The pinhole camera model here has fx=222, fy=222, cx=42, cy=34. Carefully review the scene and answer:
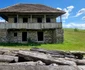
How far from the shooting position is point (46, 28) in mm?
38219

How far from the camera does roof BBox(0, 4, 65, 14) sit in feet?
125

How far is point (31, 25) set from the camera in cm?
3788

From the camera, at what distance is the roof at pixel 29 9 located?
38056 millimetres

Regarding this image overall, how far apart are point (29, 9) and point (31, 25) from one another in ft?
10.6

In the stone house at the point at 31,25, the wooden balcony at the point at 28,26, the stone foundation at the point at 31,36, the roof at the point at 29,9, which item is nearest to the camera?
the wooden balcony at the point at 28,26

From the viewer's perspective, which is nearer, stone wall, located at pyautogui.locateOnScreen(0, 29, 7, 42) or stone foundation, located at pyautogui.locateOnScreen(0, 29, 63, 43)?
stone wall, located at pyautogui.locateOnScreen(0, 29, 7, 42)

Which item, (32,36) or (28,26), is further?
(32,36)

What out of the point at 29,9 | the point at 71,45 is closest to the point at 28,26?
the point at 29,9

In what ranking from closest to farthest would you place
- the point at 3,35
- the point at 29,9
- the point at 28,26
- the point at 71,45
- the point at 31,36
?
1. the point at 71,45
2. the point at 28,26
3. the point at 29,9
4. the point at 3,35
5. the point at 31,36

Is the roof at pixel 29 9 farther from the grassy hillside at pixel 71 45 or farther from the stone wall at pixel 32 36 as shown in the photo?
the grassy hillside at pixel 71 45

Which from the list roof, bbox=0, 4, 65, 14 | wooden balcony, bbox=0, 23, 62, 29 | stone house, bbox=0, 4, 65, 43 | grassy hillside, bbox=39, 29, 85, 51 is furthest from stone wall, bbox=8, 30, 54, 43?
roof, bbox=0, 4, 65, 14

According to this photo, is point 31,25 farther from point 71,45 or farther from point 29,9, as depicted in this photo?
point 71,45

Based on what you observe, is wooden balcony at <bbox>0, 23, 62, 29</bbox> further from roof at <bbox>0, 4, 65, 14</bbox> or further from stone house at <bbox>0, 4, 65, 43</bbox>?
roof at <bbox>0, 4, 65, 14</bbox>

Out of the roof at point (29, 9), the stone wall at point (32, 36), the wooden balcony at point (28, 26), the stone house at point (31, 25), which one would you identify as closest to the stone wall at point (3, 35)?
the stone house at point (31, 25)
